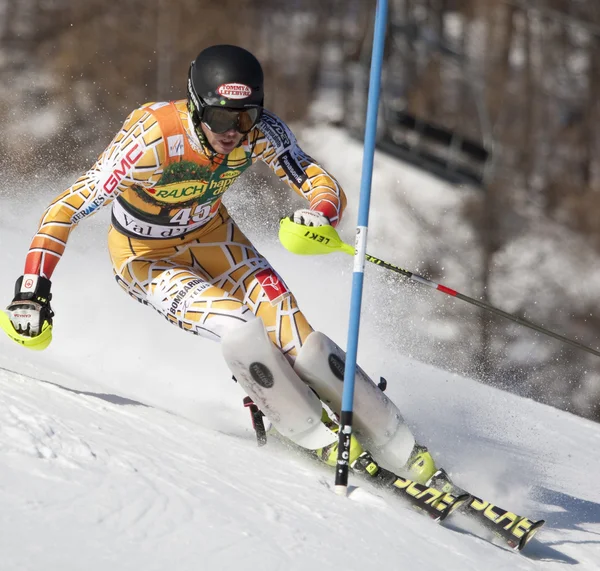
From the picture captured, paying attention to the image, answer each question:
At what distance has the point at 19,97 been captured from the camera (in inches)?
850

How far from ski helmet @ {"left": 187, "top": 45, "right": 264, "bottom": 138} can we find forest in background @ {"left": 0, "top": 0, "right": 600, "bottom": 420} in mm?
16642

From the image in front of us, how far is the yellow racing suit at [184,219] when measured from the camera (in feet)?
12.5

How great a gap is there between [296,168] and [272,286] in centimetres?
53

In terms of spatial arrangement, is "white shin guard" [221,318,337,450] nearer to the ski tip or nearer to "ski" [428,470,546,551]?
"ski" [428,470,546,551]

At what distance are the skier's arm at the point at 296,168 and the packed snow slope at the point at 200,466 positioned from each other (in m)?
1.02

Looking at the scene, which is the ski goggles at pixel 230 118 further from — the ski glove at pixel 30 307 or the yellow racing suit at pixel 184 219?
the ski glove at pixel 30 307

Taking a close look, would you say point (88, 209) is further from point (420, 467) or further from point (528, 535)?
point (528, 535)

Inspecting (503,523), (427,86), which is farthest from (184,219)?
(427,86)

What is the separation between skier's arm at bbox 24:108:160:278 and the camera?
12.4 feet

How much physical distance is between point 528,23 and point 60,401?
21.2 m

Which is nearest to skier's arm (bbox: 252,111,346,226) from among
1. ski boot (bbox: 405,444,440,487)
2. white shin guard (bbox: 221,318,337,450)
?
white shin guard (bbox: 221,318,337,450)

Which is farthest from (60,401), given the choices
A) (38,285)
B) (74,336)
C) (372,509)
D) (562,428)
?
(562,428)

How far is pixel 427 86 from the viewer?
22.6 metres

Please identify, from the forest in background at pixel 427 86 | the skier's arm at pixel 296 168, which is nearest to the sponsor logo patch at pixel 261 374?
the skier's arm at pixel 296 168
